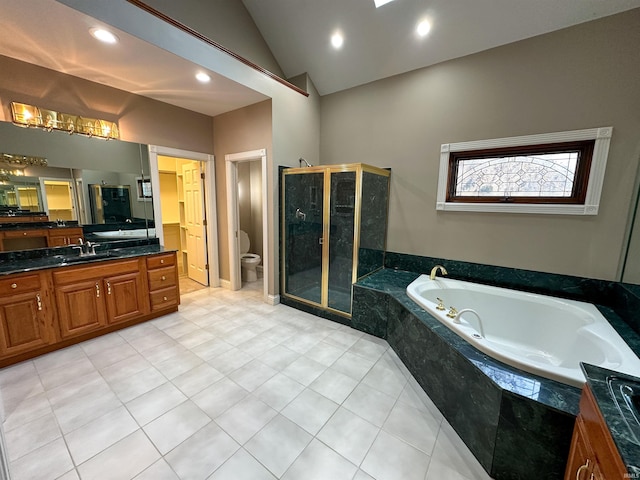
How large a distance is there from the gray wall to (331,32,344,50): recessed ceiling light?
52 centimetres

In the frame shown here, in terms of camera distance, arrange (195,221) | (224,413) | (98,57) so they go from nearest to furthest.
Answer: (224,413) < (98,57) < (195,221)

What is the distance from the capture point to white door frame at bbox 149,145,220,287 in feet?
10.4

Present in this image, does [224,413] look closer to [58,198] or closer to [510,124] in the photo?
[58,198]

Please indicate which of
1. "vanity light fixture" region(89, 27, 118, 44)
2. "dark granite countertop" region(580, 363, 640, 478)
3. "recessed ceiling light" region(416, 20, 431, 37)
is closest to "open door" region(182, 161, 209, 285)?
"vanity light fixture" region(89, 27, 118, 44)


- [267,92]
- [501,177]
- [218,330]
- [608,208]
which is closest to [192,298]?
[218,330]

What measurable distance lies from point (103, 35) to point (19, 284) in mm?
2047

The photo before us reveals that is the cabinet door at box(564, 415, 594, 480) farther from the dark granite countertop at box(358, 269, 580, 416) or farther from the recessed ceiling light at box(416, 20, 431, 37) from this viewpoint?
the recessed ceiling light at box(416, 20, 431, 37)

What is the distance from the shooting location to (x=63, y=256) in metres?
2.61

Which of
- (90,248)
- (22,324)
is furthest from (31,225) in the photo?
(22,324)

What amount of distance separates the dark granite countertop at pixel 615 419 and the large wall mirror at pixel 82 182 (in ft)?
13.0

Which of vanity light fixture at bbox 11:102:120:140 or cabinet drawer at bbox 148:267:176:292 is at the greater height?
vanity light fixture at bbox 11:102:120:140

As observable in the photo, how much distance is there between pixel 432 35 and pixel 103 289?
4.12m

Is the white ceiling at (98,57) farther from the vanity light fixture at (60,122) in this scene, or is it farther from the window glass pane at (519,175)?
the window glass pane at (519,175)

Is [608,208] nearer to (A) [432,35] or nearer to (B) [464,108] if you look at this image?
(B) [464,108]
